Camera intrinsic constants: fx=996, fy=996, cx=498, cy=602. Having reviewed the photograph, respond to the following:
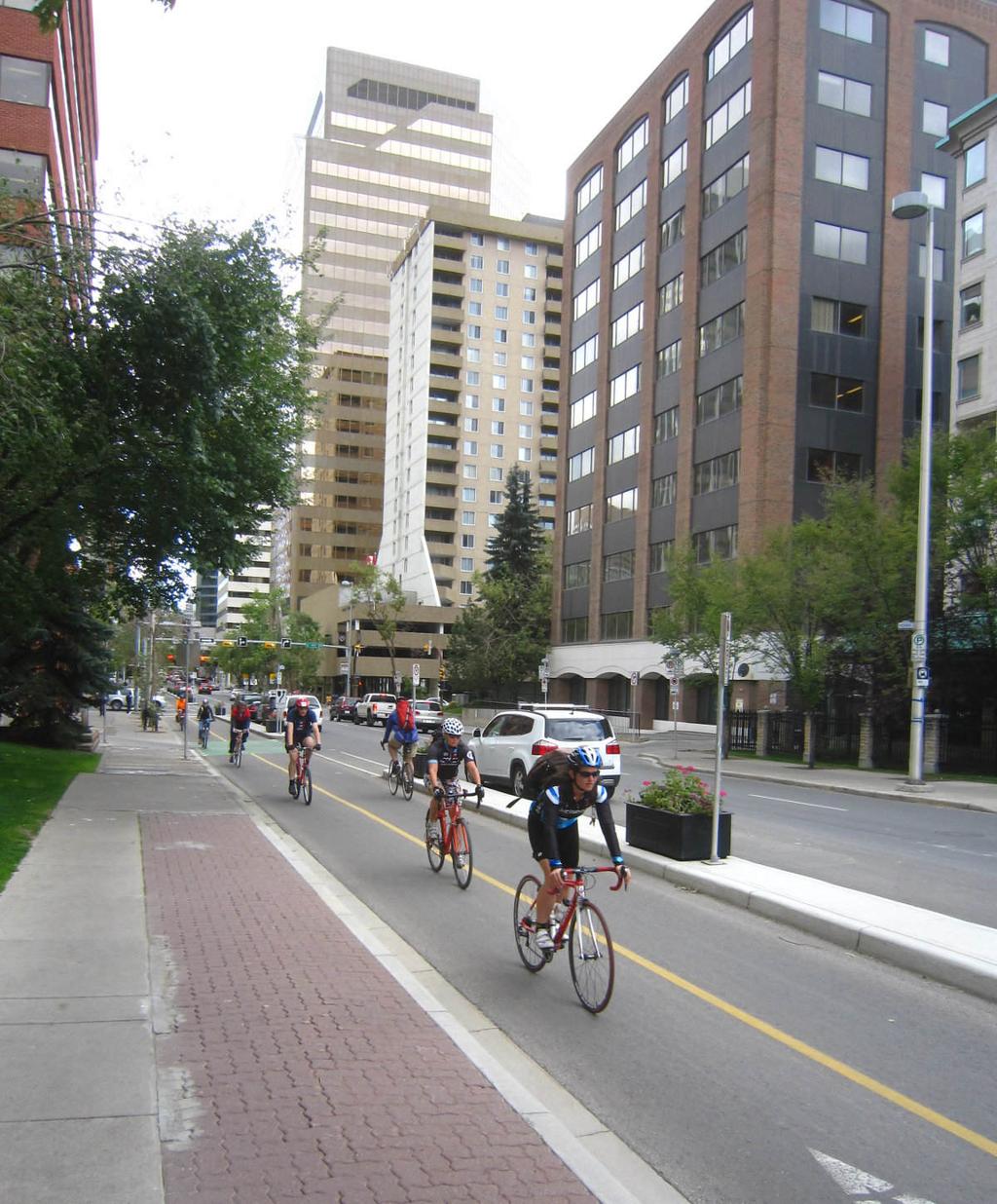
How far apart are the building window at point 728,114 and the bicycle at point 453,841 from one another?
44366 millimetres

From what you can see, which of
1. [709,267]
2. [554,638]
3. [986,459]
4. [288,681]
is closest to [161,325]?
[986,459]

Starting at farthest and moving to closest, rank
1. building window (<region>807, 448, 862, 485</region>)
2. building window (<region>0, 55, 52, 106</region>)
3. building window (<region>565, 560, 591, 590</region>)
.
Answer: building window (<region>565, 560, 591, 590</region>) → building window (<region>807, 448, 862, 485</region>) → building window (<region>0, 55, 52, 106</region>)

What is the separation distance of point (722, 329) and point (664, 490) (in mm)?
8647

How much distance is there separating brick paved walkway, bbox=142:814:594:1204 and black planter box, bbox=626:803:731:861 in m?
4.50

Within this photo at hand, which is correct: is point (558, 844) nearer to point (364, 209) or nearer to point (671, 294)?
point (671, 294)

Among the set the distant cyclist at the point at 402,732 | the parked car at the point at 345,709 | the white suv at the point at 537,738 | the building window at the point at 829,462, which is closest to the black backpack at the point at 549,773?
the white suv at the point at 537,738

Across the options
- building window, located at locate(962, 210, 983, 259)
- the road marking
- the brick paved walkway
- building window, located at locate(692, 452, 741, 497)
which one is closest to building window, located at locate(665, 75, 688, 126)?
building window, located at locate(962, 210, 983, 259)

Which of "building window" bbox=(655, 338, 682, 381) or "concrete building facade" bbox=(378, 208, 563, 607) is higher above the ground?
"concrete building facade" bbox=(378, 208, 563, 607)

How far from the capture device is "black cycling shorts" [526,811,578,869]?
20.8ft

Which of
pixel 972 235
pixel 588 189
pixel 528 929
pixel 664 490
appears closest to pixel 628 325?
pixel 664 490

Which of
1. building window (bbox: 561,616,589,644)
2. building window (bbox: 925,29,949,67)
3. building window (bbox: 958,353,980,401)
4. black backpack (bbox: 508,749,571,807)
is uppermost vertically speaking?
building window (bbox: 925,29,949,67)

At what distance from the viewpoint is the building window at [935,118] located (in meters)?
46.7

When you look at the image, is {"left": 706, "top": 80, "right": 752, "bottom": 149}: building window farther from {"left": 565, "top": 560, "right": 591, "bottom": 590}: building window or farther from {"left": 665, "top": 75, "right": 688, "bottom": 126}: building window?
{"left": 565, "top": 560, "right": 591, "bottom": 590}: building window

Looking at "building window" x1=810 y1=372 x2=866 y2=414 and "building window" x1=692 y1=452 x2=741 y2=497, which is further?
"building window" x1=692 y1=452 x2=741 y2=497
